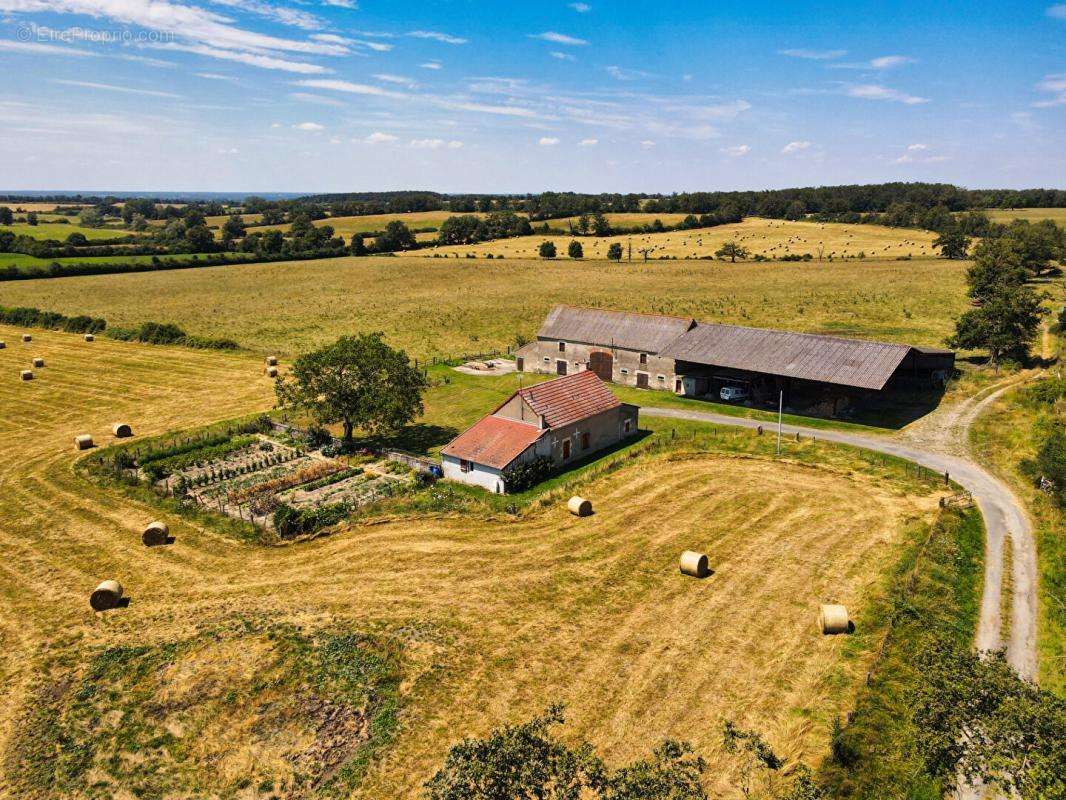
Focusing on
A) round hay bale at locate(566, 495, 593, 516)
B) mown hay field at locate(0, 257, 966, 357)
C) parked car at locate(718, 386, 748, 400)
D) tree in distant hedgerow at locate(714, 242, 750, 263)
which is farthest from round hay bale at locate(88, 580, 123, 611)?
tree in distant hedgerow at locate(714, 242, 750, 263)

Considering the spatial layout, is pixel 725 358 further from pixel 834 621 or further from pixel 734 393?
pixel 834 621

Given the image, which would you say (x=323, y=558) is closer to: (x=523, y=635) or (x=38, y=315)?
(x=523, y=635)

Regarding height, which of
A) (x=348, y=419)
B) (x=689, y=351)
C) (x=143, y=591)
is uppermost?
(x=689, y=351)

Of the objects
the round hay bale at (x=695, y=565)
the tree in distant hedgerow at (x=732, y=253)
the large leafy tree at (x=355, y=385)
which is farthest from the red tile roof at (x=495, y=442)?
the tree in distant hedgerow at (x=732, y=253)

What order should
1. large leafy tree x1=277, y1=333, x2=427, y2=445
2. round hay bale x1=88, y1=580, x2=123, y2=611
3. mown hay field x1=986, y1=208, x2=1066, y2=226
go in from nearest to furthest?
1. round hay bale x1=88, y1=580, x2=123, y2=611
2. large leafy tree x1=277, y1=333, x2=427, y2=445
3. mown hay field x1=986, y1=208, x2=1066, y2=226

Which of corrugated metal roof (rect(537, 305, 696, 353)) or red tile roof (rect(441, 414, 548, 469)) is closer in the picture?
red tile roof (rect(441, 414, 548, 469))

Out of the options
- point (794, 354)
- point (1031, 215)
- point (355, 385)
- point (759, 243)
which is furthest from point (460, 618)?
point (1031, 215)

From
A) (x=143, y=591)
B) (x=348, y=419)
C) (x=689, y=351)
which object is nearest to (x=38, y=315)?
(x=348, y=419)

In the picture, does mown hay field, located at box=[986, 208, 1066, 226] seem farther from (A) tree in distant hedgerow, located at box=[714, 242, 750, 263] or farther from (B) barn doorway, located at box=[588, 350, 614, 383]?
(B) barn doorway, located at box=[588, 350, 614, 383]
